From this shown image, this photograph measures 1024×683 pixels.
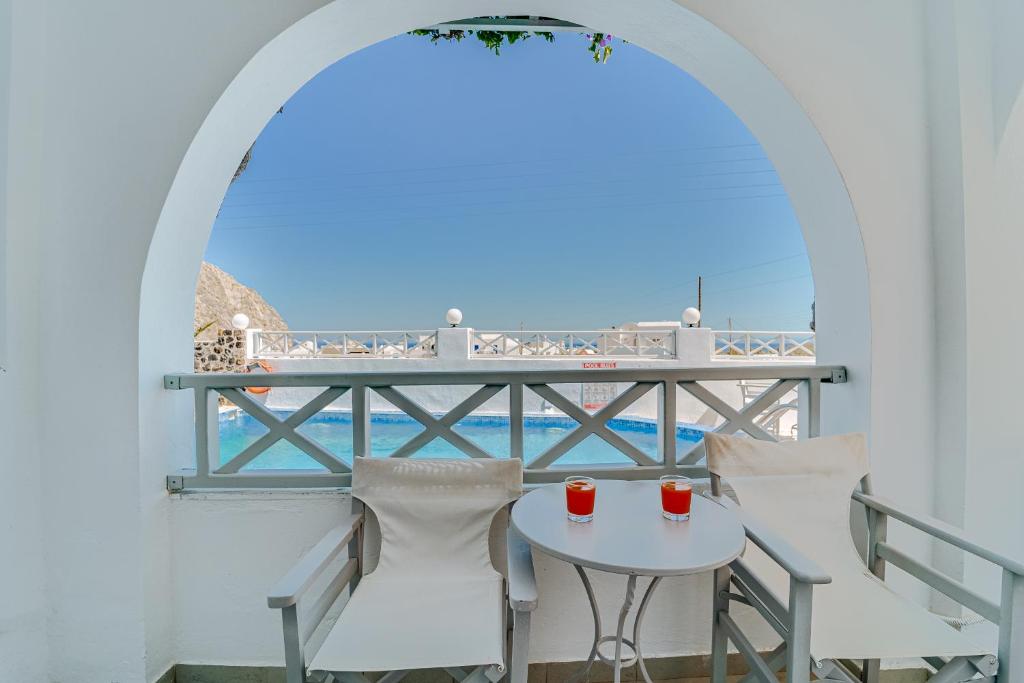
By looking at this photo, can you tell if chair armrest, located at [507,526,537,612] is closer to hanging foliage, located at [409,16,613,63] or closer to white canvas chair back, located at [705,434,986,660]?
white canvas chair back, located at [705,434,986,660]

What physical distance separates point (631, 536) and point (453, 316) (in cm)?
910

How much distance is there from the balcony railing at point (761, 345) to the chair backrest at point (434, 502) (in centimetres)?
844

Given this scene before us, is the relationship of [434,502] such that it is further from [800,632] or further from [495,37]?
[495,37]

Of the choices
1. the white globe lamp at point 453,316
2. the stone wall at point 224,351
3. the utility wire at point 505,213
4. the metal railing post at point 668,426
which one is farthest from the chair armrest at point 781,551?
the utility wire at point 505,213

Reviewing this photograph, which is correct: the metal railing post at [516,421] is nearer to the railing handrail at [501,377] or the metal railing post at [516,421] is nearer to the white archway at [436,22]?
the railing handrail at [501,377]

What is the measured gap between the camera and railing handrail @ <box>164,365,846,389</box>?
1628mm

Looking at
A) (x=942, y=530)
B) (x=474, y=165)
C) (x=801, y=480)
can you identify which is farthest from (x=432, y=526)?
(x=474, y=165)

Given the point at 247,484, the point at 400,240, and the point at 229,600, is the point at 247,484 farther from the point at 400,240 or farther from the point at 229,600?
the point at 400,240

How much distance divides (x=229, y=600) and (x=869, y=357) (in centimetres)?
258

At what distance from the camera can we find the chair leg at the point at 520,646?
1029 millimetres

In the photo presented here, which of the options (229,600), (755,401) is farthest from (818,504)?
(229,600)

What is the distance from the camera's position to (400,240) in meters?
12.9

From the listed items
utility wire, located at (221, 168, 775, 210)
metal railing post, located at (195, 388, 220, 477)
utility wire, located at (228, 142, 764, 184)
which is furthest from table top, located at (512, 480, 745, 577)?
utility wire, located at (228, 142, 764, 184)

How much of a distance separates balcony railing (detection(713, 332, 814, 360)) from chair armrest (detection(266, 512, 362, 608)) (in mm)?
8764
